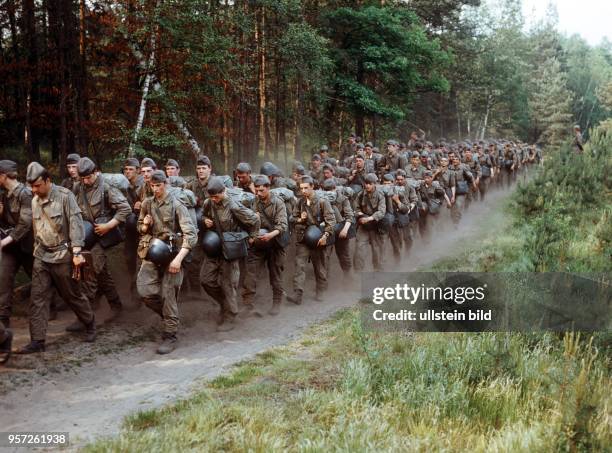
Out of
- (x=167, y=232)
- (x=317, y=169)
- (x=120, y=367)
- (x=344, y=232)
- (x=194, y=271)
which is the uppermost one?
(x=317, y=169)

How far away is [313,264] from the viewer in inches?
400

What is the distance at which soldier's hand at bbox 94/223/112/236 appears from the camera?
24.9 feet

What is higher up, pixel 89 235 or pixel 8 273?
pixel 89 235

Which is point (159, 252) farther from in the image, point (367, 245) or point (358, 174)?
point (358, 174)

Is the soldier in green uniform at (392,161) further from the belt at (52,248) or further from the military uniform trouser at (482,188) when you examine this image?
the belt at (52,248)

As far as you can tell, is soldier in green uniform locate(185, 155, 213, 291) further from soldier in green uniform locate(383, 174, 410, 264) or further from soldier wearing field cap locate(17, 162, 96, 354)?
soldier in green uniform locate(383, 174, 410, 264)

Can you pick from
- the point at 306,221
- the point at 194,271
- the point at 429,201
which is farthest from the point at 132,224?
the point at 429,201

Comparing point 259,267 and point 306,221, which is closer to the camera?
point 259,267

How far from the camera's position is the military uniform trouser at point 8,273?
688cm

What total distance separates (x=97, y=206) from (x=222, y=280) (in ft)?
6.36

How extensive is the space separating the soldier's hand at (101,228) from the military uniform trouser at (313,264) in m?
3.25

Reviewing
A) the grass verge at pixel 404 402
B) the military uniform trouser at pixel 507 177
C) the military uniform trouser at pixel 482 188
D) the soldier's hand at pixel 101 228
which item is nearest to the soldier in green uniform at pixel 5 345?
the soldier's hand at pixel 101 228

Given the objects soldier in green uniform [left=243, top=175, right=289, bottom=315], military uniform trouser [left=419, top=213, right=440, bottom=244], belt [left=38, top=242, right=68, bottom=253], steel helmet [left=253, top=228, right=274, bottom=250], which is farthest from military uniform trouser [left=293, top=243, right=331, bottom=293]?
military uniform trouser [left=419, top=213, right=440, bottom=244]

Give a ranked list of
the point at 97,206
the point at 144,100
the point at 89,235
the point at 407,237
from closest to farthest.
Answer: the point at 89,235
the point at 97,206
the point at 407,237
the point at 144,100
